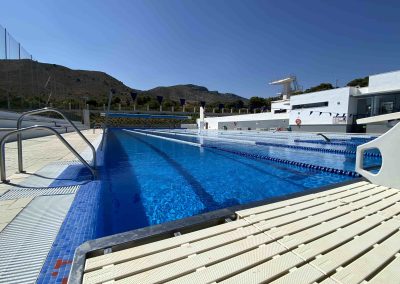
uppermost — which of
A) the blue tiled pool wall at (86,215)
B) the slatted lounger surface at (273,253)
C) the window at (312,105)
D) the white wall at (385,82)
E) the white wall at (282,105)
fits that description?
the white wall at (385,82)

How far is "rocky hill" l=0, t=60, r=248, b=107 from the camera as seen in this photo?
14.3 m

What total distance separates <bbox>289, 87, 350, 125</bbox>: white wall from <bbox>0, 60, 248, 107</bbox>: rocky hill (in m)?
22.1

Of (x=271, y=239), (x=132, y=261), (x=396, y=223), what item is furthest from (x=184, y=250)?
(x=396, y=223)

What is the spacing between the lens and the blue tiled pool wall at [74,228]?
1489 millimetres

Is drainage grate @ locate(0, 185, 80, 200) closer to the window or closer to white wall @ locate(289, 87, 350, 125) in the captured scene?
white wall @ locate(289, 87, 350, 125)

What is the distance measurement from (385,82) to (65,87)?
7047 cm

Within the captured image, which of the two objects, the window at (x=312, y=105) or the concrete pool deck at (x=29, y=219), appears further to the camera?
the window at (x=312, y=105)

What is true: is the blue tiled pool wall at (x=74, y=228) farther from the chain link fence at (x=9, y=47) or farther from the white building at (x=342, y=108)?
the chain link fence at (x=9, y=47)

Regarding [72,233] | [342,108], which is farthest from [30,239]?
[342,108]

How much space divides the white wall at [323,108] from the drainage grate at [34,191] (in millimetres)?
19305

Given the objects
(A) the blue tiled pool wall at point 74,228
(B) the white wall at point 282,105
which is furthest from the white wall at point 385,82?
(A) the blue tiled pool wall at point 74,228

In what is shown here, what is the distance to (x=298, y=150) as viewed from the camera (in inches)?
348

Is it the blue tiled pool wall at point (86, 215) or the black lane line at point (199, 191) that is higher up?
the blue tiled pool wall at point (86, 215)

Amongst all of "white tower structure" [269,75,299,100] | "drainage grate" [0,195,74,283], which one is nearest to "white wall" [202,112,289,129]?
"white tower structure" [269,75,299,100]
